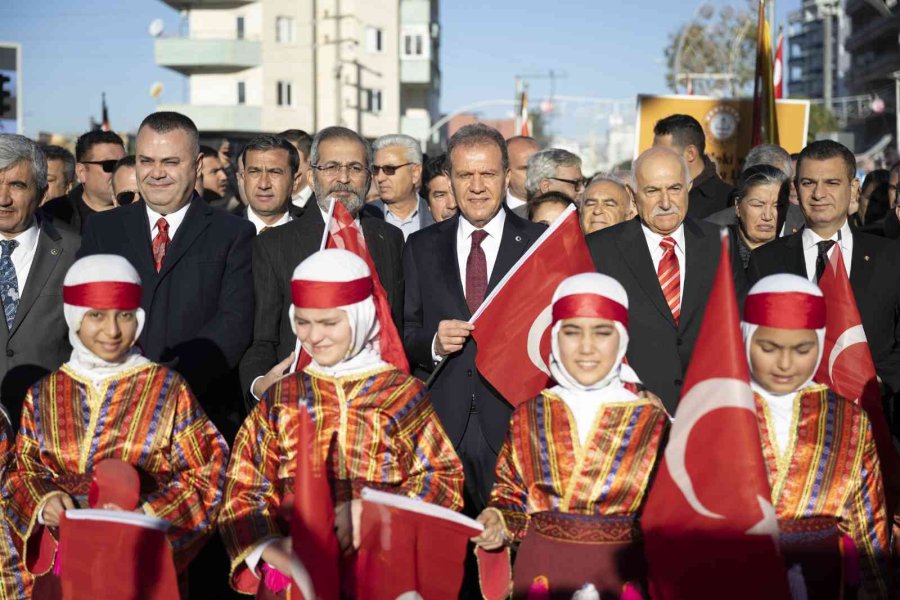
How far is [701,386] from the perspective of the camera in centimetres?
440

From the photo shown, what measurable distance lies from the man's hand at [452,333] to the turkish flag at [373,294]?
28cm

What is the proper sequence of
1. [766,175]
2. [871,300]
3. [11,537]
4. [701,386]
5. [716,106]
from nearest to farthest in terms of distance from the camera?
[701,386] → [11,537] → [871,300] → [766,175] → [716,106]

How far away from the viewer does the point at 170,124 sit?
604 cm

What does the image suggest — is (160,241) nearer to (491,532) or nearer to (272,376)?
(272,376)

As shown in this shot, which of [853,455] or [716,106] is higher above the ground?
[716,106]

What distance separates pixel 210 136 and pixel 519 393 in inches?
812

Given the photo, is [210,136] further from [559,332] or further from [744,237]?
[559,332]

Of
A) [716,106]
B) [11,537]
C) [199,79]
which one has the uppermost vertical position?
[199,79]

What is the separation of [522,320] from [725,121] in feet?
24.2

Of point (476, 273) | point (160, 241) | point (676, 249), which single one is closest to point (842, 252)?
point (676, 249)

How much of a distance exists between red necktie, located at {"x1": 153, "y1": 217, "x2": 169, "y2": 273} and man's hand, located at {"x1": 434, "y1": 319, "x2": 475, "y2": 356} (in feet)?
4.75

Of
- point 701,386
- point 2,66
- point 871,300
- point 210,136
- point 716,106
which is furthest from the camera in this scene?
point 210,136

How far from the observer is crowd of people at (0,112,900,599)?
4562 mm

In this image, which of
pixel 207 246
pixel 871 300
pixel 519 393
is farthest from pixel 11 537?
pixel 871 300
